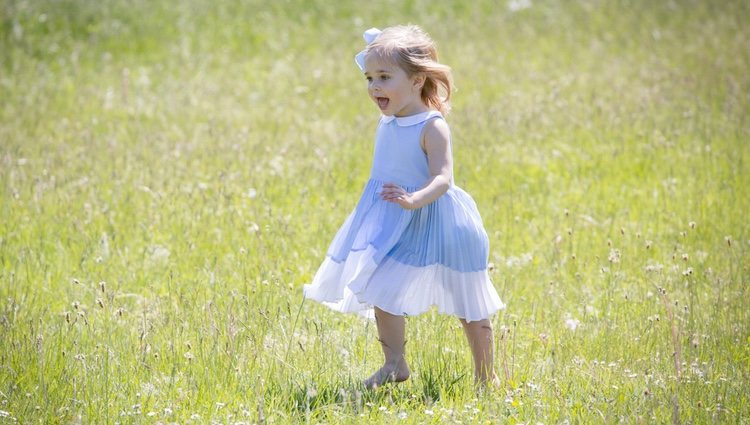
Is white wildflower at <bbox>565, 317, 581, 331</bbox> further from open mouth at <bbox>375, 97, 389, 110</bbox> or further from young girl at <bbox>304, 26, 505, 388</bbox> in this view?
open mouth at <bbox>375, 97, 389, 110</bbox>

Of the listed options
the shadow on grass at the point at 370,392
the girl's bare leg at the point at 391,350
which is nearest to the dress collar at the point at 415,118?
the girl's bare leg at the point at 391,350

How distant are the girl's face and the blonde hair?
32mm

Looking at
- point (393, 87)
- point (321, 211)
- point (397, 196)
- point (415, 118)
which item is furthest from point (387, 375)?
point (321, 211)

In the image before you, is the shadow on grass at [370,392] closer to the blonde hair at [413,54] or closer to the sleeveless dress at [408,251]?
the sleeveless dress at [408,251]

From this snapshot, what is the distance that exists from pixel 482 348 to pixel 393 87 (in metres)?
1.41

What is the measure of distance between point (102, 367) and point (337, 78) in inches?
312

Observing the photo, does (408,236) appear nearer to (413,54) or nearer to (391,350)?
(391,350)

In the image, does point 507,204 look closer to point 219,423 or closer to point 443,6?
point 219,423

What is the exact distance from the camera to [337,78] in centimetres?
1273

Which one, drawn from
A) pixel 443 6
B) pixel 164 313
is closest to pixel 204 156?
pixel 164 313

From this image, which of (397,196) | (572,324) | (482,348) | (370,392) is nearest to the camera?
(397,196)

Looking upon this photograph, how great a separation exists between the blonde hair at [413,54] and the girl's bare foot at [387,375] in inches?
56.3

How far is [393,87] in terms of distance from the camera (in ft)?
17.0

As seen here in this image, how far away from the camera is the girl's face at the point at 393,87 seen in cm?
516
